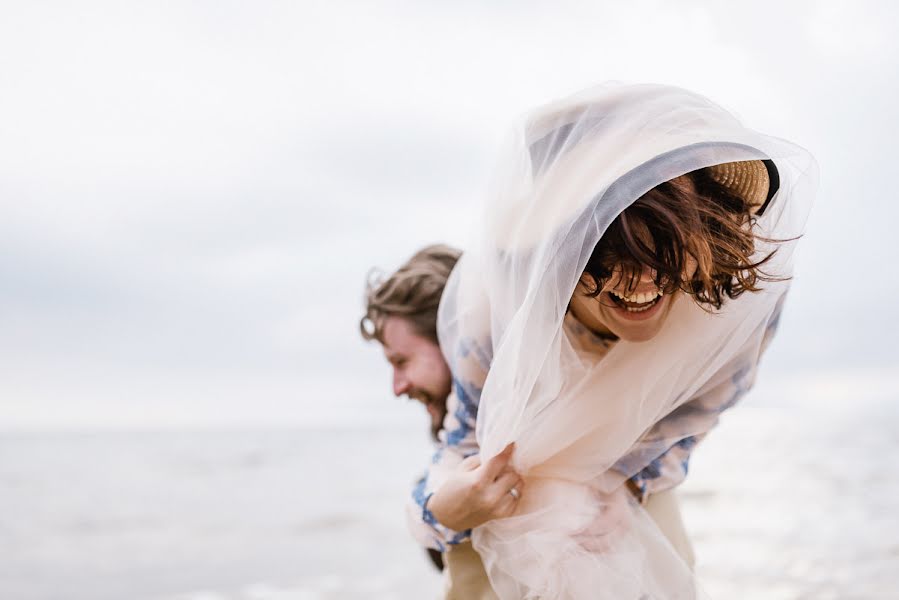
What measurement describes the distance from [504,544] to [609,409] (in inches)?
15.6

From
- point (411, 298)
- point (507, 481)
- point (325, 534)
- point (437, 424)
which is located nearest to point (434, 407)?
point (437, 424)

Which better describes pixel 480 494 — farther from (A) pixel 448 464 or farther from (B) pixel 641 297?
(B) pixel 641 297

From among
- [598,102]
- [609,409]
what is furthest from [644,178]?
[609,409]

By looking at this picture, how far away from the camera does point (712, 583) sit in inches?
206

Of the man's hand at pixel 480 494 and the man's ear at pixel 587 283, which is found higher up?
the man's ear at pixel 587 283

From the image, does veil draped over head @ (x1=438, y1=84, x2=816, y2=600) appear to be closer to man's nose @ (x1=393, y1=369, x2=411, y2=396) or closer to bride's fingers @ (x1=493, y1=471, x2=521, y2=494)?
bride's fingers @ (x1=493, y1=471, x2=521, y2=494)

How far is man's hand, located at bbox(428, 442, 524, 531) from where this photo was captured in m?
1.77

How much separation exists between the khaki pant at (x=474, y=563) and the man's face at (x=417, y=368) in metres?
0.73

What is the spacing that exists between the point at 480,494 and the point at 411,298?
3.95 ft

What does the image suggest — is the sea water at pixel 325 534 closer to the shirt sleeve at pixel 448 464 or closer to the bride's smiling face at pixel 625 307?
the shirt sleeve at pixel 448 464

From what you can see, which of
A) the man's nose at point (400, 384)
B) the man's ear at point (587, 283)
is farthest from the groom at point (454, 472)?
the man's ear at point (587, 283)

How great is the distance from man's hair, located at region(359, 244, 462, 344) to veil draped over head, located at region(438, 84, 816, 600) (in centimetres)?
77

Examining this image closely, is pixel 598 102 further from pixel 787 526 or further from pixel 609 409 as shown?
pixel 787 526

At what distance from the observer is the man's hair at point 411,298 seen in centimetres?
284
